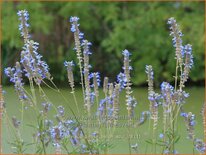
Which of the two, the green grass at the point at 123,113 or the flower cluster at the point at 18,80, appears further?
the green grass at the point at 123,113

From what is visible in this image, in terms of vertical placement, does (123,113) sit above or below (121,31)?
below

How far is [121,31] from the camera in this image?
25.6 feet

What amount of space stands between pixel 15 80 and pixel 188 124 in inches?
30.3

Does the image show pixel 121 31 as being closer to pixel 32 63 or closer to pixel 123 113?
pixel 123 113

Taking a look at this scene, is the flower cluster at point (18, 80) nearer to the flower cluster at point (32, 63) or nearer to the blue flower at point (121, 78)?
the flower cluster at point (32, 63)

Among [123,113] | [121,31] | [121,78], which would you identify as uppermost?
[121,31]

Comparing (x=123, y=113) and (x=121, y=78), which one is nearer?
(x=121, y=78)

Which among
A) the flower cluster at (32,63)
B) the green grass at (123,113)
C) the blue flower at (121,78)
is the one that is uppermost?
the flower cluster at (32,63)

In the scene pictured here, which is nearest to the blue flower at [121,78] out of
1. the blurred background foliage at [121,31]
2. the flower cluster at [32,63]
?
the flower cluster at [32,63]

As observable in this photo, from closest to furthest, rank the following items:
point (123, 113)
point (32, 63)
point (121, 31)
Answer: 1. point (32, 63)
2. point (123, 113)
3. point (121, 31)

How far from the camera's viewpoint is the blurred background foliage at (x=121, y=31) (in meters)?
7.83

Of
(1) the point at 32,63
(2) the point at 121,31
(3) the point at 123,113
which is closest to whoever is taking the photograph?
(1) the point at 32,63

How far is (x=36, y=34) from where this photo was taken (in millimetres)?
8555

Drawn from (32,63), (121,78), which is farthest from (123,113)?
(32,63)
